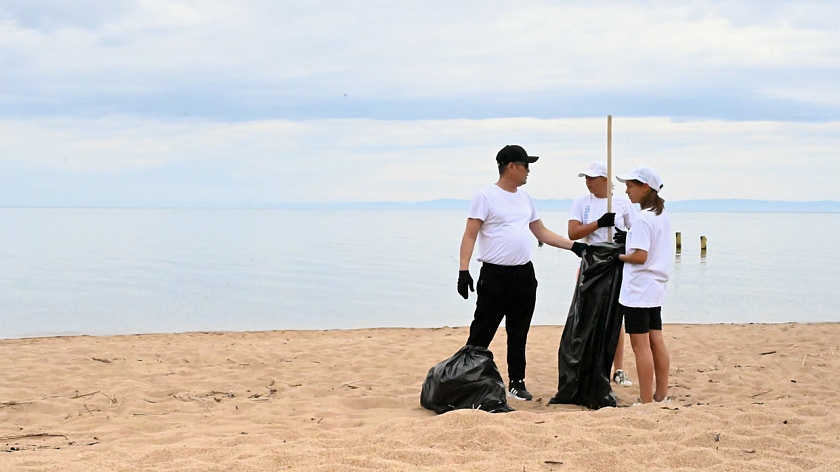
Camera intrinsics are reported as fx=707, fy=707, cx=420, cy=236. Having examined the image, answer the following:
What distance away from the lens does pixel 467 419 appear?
3.90 metres

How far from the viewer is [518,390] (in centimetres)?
532

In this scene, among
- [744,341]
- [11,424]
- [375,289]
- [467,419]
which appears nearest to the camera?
[467,419]

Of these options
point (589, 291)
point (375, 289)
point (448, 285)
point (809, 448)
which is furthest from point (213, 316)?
point (809, 448)

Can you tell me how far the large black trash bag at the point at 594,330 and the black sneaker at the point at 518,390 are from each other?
16.6 inches

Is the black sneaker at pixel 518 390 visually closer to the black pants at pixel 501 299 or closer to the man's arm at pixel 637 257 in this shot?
the black pants at pixel 501 299

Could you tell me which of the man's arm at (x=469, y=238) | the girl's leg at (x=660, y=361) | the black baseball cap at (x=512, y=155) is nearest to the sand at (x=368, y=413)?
the girl's leg at (x=660, y=361)

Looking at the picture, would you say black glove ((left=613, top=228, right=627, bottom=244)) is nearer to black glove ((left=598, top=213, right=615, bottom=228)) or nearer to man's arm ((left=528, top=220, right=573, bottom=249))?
black glove ((left=598, top=213, right=615, bottom=228))

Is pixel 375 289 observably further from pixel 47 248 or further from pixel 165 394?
pixel 47 248

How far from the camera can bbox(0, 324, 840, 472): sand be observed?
11.3 feet

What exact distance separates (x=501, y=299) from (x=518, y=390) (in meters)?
0.79

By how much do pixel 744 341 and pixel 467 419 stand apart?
5.84 metres

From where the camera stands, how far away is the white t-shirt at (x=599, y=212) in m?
5.33

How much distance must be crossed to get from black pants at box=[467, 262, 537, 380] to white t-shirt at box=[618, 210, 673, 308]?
28.4 inches

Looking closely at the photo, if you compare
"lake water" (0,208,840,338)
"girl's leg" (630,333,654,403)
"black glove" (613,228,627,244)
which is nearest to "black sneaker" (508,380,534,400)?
"girl's leg" (630,333,654,403)
